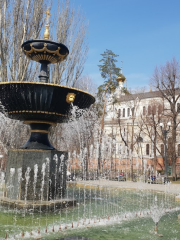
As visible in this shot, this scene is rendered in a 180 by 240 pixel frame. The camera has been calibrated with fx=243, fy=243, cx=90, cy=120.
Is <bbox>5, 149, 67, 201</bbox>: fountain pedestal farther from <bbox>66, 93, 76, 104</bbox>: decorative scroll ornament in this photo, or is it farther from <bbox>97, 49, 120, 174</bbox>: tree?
<bbox>97, 49, 120, 174</bbox>: tree

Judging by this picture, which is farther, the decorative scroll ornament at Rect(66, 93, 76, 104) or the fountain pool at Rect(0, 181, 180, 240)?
the decorative scroll ornament at Rect(66, 93, 76, 104)

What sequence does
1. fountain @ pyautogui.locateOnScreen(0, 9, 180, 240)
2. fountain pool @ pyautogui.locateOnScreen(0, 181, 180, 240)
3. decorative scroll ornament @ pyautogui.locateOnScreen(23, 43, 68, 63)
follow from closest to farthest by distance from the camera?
fountain pool @ pyautogui.locateOnScreen(0, 181, 180, 240), fountain @ pyautogui.locateOnScreen(0, 9, 180, 240), decorative scroll ornament @ pyautogui.locateOnScreen(23, 43, 68, 63)

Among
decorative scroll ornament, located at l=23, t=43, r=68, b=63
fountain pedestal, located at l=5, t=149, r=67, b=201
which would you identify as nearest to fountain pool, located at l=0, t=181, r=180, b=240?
fountain pedestal, located at l=5, t=149, r=67, b=201

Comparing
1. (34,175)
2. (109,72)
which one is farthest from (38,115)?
(109,72)

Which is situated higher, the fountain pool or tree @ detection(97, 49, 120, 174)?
tree @ detection(97, 49, 120, 174)

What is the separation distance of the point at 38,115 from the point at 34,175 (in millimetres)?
1787

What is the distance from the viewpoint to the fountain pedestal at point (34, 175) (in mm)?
6578

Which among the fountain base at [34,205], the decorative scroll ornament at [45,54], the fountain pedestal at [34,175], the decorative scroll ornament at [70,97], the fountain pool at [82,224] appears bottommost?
the fountain pool at [82,224]

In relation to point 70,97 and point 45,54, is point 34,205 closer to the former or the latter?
point 70,97

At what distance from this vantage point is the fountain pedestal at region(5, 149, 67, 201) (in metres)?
6.58

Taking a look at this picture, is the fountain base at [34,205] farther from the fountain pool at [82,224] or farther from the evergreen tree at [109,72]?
the evergreen tree at [109,72]

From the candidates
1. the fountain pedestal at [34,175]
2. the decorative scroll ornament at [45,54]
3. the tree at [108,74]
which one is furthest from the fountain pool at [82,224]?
the tree at [108,74]

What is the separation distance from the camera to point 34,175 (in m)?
6.63

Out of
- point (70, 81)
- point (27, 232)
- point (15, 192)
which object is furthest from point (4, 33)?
point (27, 232)
